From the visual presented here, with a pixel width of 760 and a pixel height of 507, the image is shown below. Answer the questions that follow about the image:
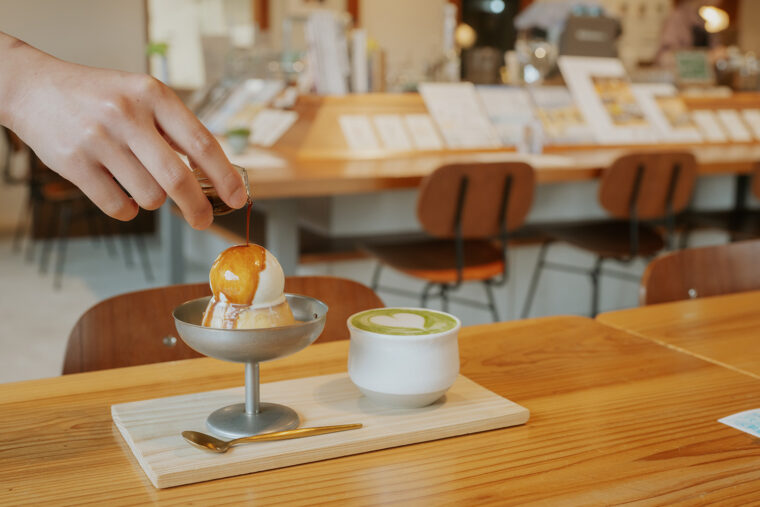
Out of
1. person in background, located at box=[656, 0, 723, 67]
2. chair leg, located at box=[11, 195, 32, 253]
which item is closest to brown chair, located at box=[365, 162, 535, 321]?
chair leg, located at box=[11, 195, 32, 253]

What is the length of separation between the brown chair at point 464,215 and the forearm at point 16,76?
1.97 m

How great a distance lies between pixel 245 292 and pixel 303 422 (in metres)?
0.15

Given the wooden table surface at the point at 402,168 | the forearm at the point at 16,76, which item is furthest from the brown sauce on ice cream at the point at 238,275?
the wooden table surface at the point at 402,168

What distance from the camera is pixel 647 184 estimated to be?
3145 millimetres

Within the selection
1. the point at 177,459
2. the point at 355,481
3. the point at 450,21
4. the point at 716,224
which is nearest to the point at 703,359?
the point at 355,481

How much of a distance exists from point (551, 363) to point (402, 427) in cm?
32

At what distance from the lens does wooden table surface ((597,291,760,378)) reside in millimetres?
1113

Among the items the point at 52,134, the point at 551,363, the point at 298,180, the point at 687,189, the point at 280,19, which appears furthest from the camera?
the point at 280,19

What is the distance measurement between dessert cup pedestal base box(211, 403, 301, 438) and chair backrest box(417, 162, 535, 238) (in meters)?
1.86

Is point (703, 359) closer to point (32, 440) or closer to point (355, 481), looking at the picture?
point (355, 481)

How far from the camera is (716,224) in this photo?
365 centimetres

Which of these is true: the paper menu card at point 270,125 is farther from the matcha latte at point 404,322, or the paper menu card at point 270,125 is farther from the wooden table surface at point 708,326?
the matcha latte at point 404,322

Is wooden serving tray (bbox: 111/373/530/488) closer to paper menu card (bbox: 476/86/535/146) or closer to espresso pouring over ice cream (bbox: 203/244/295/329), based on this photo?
espresso pouring over ice cream (bbox: 203/244/295/329)

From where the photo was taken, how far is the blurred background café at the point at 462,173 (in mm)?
2869
